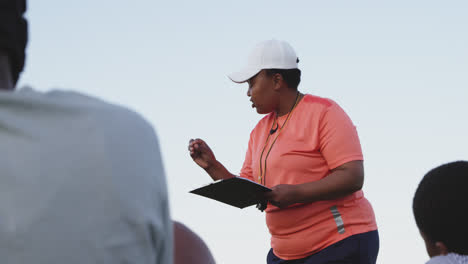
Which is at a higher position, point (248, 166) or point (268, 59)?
point (268, 59)

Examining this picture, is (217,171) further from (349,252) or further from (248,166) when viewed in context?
(349,252)

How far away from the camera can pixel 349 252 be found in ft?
9.86

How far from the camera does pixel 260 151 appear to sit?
345 cm

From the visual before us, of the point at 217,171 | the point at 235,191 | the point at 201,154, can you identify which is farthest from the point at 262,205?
the point at 201,154

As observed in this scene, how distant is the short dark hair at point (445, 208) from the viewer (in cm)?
210

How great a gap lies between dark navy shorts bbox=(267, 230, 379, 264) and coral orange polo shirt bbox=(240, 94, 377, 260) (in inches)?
1.1

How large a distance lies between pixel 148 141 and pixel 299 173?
2.14 metres

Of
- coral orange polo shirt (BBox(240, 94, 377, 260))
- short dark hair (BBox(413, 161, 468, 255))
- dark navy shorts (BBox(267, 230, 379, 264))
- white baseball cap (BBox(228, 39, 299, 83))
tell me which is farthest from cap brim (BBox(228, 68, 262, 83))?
short dark hair (BBox(413, 161, 468, 255))

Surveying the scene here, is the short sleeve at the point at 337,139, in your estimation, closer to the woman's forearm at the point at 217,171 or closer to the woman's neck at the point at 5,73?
the woman's forearm at the point at 217,171

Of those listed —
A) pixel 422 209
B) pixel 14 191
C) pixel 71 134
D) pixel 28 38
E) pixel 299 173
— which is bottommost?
pixel 299 173

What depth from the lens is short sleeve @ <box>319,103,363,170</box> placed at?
→ 10.1ft

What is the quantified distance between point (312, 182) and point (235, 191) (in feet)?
1.43

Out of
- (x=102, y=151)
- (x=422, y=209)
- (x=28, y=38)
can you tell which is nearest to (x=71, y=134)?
(x=102, y=151)

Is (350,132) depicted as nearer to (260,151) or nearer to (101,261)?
(260,151)
